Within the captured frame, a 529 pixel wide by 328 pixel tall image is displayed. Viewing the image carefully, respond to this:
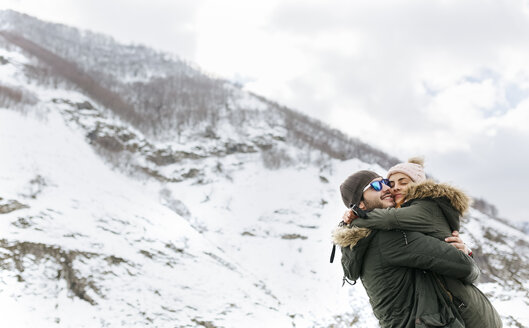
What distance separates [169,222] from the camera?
14.9m

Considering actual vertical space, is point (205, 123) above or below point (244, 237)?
above

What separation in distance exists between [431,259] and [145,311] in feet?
31.0

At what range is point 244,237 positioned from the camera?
A: 25.3 m

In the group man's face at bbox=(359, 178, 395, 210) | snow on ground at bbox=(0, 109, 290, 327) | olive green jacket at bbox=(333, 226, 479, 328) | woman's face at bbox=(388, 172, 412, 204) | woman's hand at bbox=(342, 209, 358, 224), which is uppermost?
woman's face at bbox=(388, 172, 412, 204)

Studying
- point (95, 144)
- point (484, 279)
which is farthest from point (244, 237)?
point (95, 144)

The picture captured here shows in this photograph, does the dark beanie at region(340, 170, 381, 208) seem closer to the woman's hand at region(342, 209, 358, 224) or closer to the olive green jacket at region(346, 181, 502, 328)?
the woman's hand at region(342, 209, 358, 224)

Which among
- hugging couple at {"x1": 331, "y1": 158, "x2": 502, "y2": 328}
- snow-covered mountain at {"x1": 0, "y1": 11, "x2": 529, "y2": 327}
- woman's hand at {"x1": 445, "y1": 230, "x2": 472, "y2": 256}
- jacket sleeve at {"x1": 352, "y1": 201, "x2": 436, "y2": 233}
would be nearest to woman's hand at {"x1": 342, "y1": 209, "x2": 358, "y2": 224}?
hugging couple at {"x1": 331, "y1": 158, "x2": 502, "y2": 328}

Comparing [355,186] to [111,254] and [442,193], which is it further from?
[111,254]

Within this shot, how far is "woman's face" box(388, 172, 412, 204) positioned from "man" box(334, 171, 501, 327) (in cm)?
41

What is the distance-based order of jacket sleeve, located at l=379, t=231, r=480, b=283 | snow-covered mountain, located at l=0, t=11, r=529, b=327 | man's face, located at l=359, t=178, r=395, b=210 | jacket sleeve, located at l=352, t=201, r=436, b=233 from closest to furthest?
jacket sleeve, located at l=379, t=231, r=480, b=283 → jacket sleeve, located at l=352, t=201, r=436, b=233 → man's face, located at l=359, t=178, r=395, b=210 → snow-covered mountain, located at l=0, t=11, r=529, b=327

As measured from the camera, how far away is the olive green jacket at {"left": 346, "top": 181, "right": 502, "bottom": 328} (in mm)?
1613

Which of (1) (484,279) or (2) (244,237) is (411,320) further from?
(2) (244,237)

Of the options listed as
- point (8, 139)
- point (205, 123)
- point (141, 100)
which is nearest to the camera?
point (8, 139)

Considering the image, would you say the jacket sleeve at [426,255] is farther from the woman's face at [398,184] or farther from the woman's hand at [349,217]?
the woman's face at [398,184]
